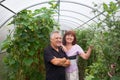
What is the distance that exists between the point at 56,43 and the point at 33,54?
132 cm

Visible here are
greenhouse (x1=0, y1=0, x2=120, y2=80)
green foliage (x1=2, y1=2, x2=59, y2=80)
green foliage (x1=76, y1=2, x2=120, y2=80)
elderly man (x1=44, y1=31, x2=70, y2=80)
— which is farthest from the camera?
green foliage (x1=2, y1=2, x2=59, y2=80)

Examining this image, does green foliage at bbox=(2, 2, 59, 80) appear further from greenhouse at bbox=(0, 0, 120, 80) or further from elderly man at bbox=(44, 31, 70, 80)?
elderly man at bbox=(44, 31, 70, 80)

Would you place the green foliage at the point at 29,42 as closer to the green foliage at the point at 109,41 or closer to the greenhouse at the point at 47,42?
the greenhouse at the point at 47,42

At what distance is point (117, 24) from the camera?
2.65 meters

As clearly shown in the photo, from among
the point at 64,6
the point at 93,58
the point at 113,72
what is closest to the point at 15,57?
the point at 93,58

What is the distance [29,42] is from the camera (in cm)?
535

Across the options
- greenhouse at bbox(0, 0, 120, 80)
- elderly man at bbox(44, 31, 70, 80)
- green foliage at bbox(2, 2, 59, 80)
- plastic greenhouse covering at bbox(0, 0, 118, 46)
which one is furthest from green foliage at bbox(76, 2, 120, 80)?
plastic greenhouse covering at bbox(0, 0, 118, 46)

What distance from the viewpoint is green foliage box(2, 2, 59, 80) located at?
5.30 metres

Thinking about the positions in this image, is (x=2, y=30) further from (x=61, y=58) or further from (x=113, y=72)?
(x=113, y=72)

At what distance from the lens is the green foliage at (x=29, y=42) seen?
17.4ft

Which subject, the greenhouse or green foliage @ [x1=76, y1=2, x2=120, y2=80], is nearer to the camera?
green foliage @ [x1=76, y1=2, x2=120, y2=80]

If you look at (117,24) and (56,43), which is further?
(56,43)

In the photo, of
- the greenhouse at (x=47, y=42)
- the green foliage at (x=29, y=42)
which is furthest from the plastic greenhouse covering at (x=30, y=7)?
the green foliage at (x=29, y=42)

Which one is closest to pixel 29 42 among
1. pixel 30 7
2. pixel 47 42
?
pixel 47 42
